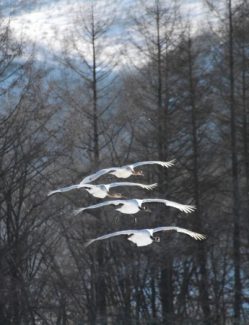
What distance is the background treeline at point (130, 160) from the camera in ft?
61.7

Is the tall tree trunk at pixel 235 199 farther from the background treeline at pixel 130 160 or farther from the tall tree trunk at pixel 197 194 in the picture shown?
the tall tree trunk at pixel 197 194

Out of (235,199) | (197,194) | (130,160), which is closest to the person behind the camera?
(130,160)

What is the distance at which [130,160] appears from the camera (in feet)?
71.5

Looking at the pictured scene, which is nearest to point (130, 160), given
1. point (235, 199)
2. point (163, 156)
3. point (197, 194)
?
point (163, 156)

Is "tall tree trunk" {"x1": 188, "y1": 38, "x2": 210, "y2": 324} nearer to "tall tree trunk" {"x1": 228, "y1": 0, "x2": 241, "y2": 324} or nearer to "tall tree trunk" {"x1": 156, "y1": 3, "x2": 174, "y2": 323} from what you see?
"tall tree trunk" {"x1": 228, "y1": 0, "x2": 241, "y2": 324}

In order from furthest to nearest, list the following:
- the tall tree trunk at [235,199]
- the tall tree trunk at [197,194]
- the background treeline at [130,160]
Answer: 1. the tall tree trunk at [235,199]
2. the tall tree trunk at [197,194]
3. the background treeline at [130,160]

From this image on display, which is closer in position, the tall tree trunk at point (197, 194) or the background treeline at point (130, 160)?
the background treeline at point (130, 160)

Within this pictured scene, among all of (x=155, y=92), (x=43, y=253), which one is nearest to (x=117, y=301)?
(x=43, y=253)

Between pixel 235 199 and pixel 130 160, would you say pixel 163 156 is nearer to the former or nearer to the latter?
pixel 130 160

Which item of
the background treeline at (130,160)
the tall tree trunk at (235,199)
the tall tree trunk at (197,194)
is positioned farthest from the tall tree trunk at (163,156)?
the tall tree trunk at (235,199)

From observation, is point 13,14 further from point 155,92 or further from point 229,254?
point 229,254

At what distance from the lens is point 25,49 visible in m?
20.1

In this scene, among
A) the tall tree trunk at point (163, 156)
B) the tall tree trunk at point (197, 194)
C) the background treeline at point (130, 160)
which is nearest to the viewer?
the background treeline at point (130, 160)

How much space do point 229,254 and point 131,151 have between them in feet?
16.1
